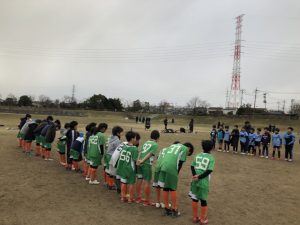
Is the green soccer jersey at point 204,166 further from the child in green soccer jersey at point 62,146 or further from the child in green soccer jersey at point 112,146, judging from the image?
the child in green soccer jersey at point 62,146

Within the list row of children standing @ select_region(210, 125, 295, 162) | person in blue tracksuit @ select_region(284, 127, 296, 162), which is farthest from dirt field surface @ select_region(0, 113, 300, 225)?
row of children standing @ select_region(210, 125, 295, 162)

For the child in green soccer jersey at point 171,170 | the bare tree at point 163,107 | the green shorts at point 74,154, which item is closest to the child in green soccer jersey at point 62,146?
the green shorts at point 74,154

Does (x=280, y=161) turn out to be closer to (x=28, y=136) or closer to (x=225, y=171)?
(x=225, y=171)

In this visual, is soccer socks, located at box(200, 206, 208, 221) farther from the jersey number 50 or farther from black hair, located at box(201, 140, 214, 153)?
black hair, located at box(201, 140, 214, 153)

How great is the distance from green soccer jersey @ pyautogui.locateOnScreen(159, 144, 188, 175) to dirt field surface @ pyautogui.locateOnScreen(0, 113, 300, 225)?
106 centimetres

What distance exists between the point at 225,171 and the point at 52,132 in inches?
277

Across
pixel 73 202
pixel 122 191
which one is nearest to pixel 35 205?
pixel 73 202

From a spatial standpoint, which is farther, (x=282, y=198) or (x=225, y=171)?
(x=225, y=171)

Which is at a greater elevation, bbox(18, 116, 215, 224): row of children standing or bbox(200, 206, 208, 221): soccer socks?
bbox(18, 116, 215, 224): row of children standing

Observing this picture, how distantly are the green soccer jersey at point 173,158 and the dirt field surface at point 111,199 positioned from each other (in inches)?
41.6

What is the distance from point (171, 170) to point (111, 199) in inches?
84.4

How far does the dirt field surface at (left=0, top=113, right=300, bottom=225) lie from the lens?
23.6ft

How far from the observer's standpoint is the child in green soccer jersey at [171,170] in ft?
24.1

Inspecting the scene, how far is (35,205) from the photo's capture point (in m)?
7.81
